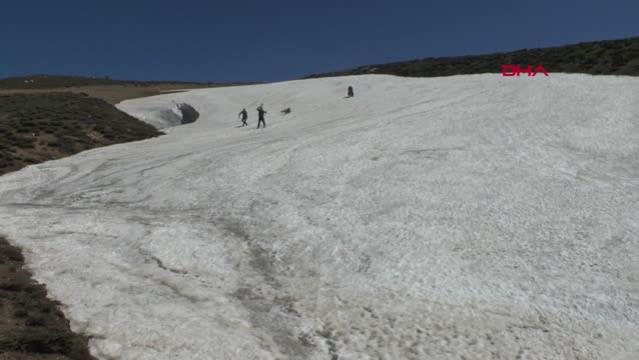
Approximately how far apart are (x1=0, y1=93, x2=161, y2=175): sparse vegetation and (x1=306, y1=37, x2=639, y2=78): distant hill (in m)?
40.0

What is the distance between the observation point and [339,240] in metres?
13.9

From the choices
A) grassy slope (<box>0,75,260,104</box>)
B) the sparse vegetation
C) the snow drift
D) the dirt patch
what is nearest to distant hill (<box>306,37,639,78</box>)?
the snow drift

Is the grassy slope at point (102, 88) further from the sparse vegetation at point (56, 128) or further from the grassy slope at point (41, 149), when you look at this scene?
the sparse vegetation at point (56, 128)

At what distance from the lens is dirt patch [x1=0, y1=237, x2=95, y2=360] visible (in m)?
8.19

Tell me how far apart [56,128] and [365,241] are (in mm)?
30692

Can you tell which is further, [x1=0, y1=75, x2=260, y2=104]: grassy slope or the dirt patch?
[x1=0, y1=75, x2=260, y2=104]: grassy slope

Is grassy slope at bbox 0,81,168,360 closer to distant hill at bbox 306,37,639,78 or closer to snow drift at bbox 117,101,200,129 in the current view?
snow drift at bbox 117,101,200,129

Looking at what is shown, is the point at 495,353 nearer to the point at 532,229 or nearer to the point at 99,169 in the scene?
the point at 532,229

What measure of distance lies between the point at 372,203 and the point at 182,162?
1192 cm

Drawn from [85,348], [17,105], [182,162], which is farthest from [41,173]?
[17,105]

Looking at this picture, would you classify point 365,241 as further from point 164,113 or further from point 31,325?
point 164,113

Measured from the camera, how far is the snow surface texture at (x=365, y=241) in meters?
9.53

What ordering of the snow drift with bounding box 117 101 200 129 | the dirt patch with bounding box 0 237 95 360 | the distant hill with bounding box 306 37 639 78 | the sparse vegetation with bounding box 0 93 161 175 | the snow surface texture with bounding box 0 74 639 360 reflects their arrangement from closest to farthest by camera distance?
the dirt patch with bounding box 0 237 95 360
the snow surface texture with bounding box 0 74 639 360
the sparse vegetation with bounding box 0 93 161 175
the distant hill with bounding box 306 37 639 78
the snow drift with bounding box 117 101 200 129

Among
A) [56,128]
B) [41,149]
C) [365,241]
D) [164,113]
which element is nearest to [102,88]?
[164,113]
